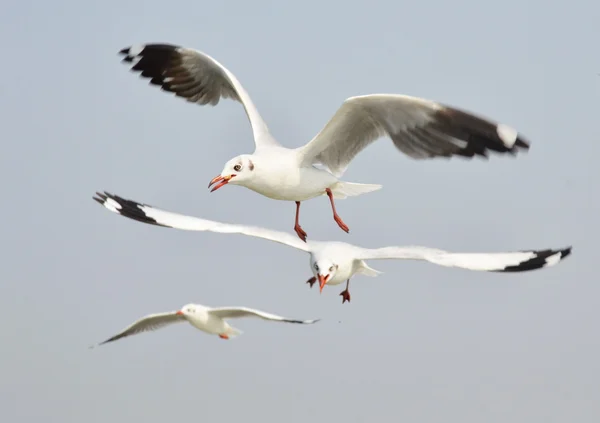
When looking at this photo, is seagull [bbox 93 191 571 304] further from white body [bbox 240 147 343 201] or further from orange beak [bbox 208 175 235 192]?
orange beak [bbox 208 175 235 192]

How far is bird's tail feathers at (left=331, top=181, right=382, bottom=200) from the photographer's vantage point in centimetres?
884

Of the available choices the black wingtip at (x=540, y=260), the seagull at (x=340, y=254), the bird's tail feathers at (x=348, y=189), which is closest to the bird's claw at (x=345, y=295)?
the seagull at (x=340, y=254)

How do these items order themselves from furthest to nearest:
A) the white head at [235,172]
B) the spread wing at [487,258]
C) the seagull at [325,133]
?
the white head at [235,172], the spread wing at [487,258], the seagull at [325,133]

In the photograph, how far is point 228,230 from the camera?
9273 mm

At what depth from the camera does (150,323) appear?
10742mm

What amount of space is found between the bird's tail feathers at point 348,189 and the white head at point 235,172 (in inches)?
33.3

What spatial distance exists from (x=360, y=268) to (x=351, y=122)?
5.29 ft

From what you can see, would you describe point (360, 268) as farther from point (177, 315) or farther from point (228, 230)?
point (177, 315)

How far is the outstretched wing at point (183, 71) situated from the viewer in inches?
384

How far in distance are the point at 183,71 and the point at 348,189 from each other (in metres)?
2.02

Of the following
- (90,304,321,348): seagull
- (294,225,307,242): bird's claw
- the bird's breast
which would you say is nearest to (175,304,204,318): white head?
(90,304,321,348): seagull

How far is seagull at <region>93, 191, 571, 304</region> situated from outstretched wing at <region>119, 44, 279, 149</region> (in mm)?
1083

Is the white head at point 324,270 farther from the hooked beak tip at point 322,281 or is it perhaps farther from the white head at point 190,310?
the white head at point 190,310

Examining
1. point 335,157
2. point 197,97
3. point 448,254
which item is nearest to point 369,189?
point 335,157
